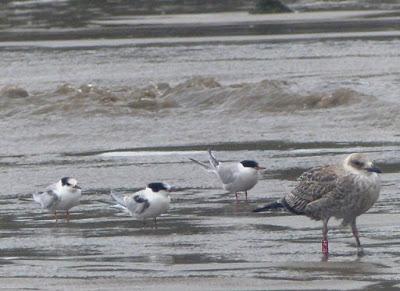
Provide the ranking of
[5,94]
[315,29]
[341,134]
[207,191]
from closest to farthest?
[207,191], [341,134], [5,94], [315,29]

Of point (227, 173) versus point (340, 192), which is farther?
point (227, 173)

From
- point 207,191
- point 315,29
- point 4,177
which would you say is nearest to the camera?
point 207,191

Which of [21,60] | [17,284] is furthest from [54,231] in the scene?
[21,60]

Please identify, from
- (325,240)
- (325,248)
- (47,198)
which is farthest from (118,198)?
(325,248)

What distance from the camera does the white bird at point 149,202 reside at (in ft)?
40.8

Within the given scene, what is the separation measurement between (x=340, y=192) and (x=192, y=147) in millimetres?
5927

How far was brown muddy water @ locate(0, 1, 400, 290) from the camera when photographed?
10320 millimetres

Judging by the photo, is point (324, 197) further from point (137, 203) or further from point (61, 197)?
point (61, 197)

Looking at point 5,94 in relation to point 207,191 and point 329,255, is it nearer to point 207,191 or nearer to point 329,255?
point 207,191

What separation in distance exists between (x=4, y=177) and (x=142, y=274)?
18.0 feet

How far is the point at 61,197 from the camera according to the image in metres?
12.8

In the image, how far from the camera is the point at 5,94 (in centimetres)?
2055

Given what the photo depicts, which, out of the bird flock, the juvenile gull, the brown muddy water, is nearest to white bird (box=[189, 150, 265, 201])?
the brown muddy water

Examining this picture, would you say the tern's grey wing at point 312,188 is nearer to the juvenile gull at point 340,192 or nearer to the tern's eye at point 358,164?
the juvenile gull at point 340,192
